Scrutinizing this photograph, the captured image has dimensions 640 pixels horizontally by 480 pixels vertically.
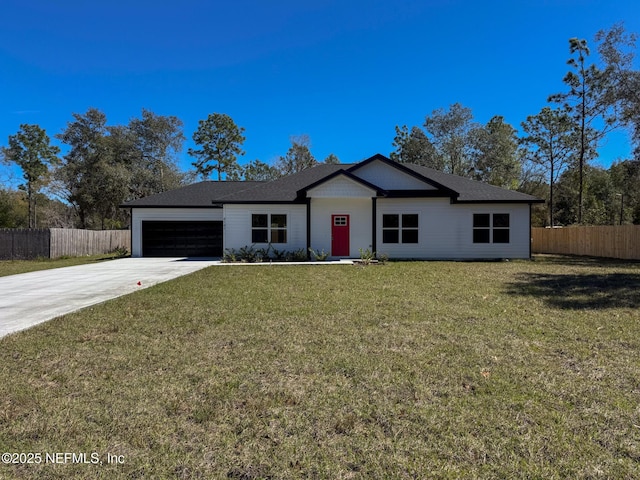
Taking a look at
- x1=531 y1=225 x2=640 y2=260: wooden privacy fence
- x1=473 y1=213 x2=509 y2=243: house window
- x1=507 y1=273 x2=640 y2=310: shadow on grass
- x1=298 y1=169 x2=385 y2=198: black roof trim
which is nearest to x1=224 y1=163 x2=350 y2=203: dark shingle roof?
x1=298 y1=169 x2=385 y2=198: black roof trim

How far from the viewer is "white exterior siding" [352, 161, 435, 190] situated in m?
16.9

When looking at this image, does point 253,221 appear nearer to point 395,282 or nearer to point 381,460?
point 395,282

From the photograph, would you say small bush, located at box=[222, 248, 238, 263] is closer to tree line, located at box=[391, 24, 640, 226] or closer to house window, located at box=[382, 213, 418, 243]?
house window, located at box=[382, 213, 418, 243]

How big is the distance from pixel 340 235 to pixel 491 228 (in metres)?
7.28

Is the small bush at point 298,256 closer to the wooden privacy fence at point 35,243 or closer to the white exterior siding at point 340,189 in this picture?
the white exterior siding at point 340,189

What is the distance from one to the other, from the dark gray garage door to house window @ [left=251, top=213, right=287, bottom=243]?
352cm

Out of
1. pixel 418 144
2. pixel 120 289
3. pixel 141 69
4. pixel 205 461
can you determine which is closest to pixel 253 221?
pixel 120 289

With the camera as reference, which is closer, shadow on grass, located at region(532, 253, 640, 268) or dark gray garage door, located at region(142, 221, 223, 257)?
shadow on grass, located at region(532, 253, 640, 268)

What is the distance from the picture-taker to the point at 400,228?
671 inches

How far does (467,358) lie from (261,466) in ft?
8.89

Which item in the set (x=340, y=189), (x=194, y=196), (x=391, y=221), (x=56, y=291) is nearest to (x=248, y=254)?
(x=340, y=189)

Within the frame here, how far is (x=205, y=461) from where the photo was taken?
2238mm

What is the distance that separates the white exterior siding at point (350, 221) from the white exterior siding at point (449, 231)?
591mm

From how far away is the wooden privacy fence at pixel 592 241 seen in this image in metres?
18.4
